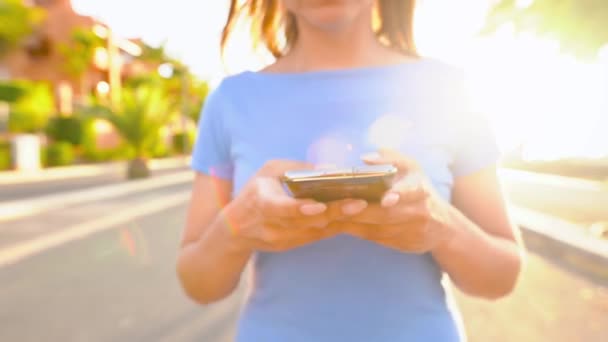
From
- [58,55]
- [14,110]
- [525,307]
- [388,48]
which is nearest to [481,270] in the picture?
[388,48]

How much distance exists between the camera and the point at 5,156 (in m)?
26.0

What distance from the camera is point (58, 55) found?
3788 cm

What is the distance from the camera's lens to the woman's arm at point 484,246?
1.20 metres

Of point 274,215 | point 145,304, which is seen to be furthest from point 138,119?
point 274,215

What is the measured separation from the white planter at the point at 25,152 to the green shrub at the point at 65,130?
3.18 meters

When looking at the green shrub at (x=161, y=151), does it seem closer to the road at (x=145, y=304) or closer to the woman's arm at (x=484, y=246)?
the road at (x=145, y=304)

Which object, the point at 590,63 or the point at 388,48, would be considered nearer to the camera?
the point at 388,48

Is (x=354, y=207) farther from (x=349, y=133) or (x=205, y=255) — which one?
(x=205, y=255)

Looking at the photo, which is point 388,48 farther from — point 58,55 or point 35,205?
point 58,55

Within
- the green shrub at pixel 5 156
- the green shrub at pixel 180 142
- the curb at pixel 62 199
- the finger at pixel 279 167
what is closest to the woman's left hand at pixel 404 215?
the finger at pixel 279 167

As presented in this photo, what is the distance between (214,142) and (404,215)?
52 cm

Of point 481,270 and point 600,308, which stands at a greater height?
point 481,270

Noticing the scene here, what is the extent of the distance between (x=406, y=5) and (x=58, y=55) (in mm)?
40076

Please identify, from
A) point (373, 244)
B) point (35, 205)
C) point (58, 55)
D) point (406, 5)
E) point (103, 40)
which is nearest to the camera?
point (373, 244)
